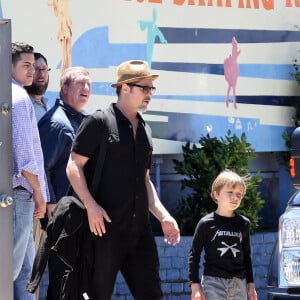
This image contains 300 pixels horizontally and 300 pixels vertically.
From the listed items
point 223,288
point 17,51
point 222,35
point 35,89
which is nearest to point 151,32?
point 222,35

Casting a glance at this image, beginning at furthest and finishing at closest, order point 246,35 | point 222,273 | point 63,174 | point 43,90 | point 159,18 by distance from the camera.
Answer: point 246,35 < point 159,18 < point 43,90 < point 63,174 < point 222,273

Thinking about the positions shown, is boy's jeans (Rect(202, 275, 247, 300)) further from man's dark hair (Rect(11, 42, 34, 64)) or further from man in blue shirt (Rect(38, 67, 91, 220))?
man's dark hair (Rect(11, 42, 34, 64))

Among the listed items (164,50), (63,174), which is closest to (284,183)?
(164,50)

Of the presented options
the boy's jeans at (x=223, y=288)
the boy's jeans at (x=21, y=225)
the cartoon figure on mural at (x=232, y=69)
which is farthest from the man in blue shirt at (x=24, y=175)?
the cartoon figure on mural at (x=232, y=69)

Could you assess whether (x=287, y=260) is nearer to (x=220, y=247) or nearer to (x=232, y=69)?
(x=220, y=247)

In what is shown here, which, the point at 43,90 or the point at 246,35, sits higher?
the point at 246,35

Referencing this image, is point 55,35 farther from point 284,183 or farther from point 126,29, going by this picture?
point 284,183

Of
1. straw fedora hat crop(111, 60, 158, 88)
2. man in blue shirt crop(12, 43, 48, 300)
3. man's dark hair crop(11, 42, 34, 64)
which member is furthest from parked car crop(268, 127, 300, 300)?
man's dark hair crop(11, 42, 34, 64)

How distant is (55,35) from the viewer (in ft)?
26.8

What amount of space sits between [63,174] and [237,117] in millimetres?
3035

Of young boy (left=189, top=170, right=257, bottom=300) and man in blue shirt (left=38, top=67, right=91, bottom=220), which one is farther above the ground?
man in blue shirt (left=38, top=67, right=91, bottom=220)

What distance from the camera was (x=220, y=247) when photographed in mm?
6348

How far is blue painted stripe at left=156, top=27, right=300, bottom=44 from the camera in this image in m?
8.96

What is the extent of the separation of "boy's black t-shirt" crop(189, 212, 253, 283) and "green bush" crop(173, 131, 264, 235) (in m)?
2.34
